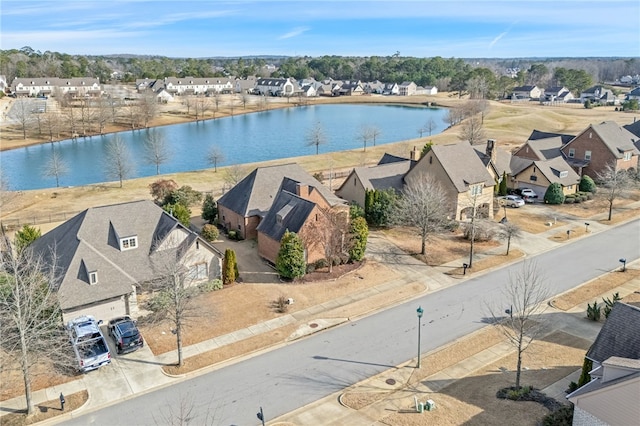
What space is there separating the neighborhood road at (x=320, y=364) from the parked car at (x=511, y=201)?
1851 centimetres

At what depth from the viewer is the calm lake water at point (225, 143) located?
82375 millimetres

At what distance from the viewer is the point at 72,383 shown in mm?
24406

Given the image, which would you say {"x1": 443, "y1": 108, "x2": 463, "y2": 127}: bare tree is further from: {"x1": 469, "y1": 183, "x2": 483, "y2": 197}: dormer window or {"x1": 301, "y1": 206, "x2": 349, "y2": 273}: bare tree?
{"x1": 301, "y1": 206, "x2": 349, "y2": 273}: bare tree

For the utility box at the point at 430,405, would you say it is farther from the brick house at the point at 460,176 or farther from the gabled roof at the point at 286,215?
the brick house at the point at 460,176

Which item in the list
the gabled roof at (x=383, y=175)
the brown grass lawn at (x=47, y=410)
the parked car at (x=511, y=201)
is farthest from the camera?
the parked car at (x=511, y=201)

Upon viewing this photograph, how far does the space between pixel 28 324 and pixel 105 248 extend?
9159mm

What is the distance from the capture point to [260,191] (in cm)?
4531

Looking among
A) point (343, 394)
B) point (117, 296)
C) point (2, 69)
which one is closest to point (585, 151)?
point (343, 394)

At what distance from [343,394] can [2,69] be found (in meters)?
200

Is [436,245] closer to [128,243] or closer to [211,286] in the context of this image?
[211,286]

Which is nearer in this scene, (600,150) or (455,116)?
(600,150)

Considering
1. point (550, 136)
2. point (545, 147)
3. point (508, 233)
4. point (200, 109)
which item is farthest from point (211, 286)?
point (200, 109)

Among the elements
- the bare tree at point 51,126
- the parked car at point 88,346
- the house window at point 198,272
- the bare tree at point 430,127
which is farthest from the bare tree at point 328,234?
the bare tree at point 51,126

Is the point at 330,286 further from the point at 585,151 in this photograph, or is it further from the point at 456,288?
the point at 585,151
